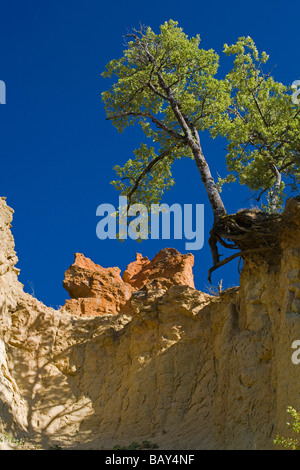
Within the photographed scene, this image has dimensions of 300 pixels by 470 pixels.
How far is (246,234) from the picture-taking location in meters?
15.7

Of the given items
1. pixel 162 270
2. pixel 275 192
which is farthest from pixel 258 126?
pixel 162 270

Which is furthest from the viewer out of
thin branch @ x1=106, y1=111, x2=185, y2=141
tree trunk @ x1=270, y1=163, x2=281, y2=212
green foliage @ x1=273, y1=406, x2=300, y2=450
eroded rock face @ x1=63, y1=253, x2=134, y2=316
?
eroded rock face @ x1=63, y1=253, x2=134, y2=316

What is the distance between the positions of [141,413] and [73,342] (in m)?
3.79

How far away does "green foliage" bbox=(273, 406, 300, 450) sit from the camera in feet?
36.1

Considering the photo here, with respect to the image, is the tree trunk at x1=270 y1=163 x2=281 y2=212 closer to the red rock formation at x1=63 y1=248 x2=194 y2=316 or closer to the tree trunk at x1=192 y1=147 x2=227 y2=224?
the tree trunk at x1=192 y1=147 x2=227 y2=224

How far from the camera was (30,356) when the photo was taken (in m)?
19.0

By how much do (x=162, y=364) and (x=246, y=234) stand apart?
15.6ft

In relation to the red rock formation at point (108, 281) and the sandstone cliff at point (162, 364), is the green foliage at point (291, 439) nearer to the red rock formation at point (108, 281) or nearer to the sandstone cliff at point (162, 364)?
the sandstone cliff at point (162, 364)

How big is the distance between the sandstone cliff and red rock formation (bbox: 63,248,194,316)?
12.7ft

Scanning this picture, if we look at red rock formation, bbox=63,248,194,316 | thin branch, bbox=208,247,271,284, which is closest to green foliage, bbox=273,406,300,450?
thin branch, bbox=208,247,271,284

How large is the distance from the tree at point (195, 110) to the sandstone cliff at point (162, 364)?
4.42 meters

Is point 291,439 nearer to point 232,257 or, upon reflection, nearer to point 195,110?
point 232,257
